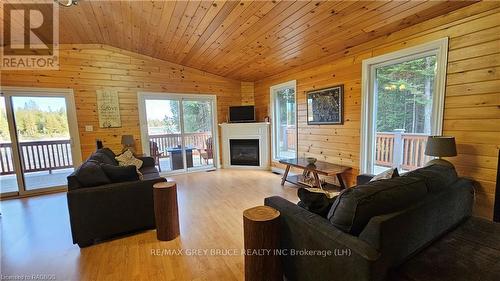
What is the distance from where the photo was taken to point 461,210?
1.70 m

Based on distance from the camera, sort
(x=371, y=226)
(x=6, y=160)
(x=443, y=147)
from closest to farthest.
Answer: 1. (x=371, y=226)
2. (x=443, y=147)
3. (x=6, y=160)

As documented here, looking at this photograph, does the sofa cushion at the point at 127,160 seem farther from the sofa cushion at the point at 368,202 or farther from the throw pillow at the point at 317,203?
the sofa cushion at the point at 368,202

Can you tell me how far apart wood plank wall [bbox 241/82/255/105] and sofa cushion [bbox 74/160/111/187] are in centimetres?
417

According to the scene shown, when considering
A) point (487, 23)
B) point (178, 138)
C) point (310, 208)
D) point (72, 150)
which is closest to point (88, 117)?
point (72, 150)

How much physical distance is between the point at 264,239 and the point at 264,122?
4.11 meters

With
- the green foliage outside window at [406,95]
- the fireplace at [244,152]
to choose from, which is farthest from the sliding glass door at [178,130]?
the green foliage outside window at [406,95]

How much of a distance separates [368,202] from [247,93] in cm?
512

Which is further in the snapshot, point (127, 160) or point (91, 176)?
point (127, 160)

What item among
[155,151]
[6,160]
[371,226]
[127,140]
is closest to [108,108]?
[127,140]

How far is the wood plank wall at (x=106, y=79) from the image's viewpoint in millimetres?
4062

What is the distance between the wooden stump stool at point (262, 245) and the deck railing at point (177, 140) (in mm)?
4117

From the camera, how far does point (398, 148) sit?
120 inches

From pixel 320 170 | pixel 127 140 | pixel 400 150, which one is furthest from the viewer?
pixel 127 140

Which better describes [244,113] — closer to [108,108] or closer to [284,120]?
[284,120]
